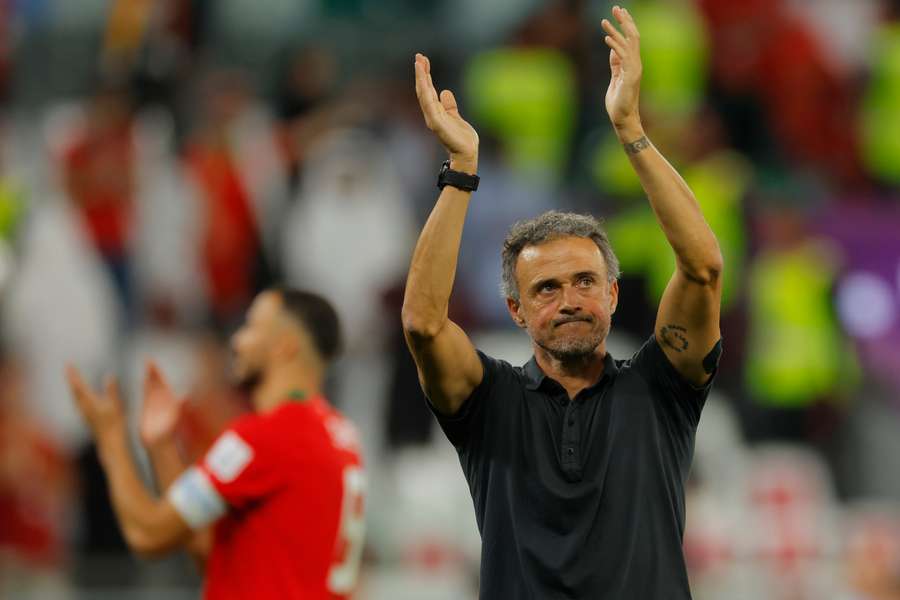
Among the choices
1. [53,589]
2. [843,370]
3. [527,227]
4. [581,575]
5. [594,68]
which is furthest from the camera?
[594,68]

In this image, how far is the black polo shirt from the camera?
3611 mm

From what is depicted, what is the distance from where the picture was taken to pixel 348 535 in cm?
512

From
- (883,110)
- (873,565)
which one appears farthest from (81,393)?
(883,110)

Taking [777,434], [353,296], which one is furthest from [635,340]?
[353,296]

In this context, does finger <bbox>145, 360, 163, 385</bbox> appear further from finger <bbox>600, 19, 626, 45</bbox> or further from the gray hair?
finger <bbox>600, 19, 626, 45</bbox>

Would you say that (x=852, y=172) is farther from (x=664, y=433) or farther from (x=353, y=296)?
(x=664, y=433)

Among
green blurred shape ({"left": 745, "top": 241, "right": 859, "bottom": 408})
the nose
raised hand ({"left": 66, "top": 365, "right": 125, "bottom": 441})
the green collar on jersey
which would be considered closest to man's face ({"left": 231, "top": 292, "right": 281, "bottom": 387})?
the green collar on jersey

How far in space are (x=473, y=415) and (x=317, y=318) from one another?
1.68 meters

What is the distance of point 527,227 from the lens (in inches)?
153

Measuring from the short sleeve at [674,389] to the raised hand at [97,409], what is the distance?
1.97m

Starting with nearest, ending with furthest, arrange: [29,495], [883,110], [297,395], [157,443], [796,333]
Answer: [297,395] < [157,443] < [29,495] < [796,333] < [883,110]

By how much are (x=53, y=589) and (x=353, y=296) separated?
242 cm

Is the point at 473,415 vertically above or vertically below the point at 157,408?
above

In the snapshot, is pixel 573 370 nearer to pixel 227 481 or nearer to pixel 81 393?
pixel 227 481
